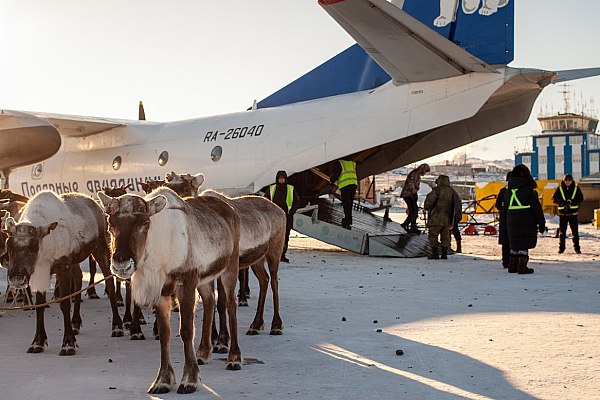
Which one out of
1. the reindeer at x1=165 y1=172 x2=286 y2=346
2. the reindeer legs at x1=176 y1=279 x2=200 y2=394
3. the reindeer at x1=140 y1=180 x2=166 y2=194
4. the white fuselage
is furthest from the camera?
the white fuselage

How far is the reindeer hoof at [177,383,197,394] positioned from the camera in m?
5.51

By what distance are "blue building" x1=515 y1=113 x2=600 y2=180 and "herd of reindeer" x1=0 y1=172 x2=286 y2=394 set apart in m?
84.9

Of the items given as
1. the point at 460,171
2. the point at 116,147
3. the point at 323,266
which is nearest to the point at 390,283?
the point at 323,266

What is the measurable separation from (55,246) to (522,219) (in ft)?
27.3

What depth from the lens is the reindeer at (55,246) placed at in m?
6.74

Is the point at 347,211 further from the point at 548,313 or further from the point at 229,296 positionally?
the point at 229,296

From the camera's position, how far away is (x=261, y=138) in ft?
55.6

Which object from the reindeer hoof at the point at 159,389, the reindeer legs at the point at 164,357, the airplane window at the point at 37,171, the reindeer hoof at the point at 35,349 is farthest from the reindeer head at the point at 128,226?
the airplane window at the point at 37,171

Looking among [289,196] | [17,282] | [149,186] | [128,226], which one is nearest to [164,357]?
[128,226]

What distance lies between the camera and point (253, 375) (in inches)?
240

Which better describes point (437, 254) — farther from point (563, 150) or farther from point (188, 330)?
point (563, 150)

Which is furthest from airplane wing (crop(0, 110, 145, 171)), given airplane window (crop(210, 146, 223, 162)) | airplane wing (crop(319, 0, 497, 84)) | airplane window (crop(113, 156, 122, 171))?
airplane wing (crop(319, 0, 497, 84))

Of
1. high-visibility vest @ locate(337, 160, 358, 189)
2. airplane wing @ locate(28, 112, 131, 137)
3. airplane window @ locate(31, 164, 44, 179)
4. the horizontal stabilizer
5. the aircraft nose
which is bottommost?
the aircraft nose

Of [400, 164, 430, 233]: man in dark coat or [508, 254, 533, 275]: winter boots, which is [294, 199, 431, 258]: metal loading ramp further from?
[508, 254, 533, 275]: winter boots
